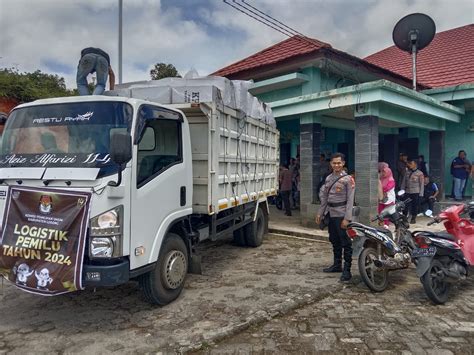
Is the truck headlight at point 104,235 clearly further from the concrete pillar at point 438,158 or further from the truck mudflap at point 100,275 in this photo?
the concrete pillar at point 438,158

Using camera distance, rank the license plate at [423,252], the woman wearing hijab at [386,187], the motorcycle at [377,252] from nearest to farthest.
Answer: the license plate at [423,252], the motorcycle at [377,252], the woman wearing hijab at [386,187]

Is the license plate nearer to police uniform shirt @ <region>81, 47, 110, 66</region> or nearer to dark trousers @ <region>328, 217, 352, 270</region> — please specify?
dark trousers @ <region>328, 217, 352, 270</region>

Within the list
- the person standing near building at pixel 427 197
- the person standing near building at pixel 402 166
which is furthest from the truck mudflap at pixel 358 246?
the person standing near building at pixel 427 197

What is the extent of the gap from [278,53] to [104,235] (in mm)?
10051

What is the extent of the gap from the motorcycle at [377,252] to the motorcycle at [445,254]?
0.27 m

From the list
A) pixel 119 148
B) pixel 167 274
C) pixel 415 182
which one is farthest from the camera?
pixel 415 182

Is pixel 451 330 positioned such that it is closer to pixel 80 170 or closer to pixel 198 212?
pixel 198 212

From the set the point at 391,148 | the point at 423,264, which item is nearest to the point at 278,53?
the point at 391,148

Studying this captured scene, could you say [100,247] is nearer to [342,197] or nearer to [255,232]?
[342,197]

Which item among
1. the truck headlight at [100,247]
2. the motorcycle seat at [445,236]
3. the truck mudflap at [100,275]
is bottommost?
the truck mudflap at [100,275]

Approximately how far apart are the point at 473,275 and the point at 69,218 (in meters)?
5.47

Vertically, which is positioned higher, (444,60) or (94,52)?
(444,60)

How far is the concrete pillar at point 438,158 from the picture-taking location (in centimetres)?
1086

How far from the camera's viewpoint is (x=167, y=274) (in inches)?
168
